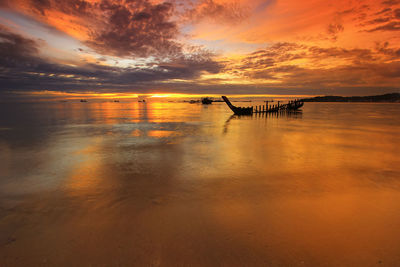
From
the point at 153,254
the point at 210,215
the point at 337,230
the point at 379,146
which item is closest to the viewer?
the point at 153,254

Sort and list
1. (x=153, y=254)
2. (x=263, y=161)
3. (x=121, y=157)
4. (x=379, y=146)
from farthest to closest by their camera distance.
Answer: (x=379, y=146), (x=121, y=157), (x=263, y=161), (x=153, y=254)

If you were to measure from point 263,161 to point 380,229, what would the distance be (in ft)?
17.5

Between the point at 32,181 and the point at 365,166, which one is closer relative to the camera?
the point at 32,181

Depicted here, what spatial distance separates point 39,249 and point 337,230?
5878mm

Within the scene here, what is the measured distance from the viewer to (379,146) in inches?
516

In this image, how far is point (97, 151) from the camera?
1155 centimetres

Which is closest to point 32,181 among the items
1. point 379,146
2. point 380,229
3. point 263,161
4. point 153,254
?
point 153,254

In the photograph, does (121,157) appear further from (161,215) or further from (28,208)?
(161,215)

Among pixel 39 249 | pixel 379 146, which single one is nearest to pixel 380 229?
pixel 39 249

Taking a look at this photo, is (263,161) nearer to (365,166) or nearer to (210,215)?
(365,166)

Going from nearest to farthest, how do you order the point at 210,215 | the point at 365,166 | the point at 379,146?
the point at 210,215
the point at 365,166
the point at 379,146

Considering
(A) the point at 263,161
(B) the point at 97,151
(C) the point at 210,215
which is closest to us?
(C) the point at 210,215

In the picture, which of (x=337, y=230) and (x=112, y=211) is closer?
(x=337, y=230)

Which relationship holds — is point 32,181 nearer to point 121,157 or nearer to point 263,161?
point 121,157
